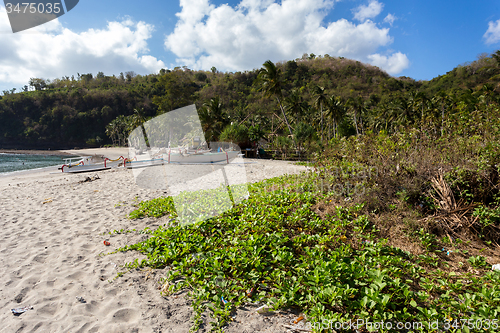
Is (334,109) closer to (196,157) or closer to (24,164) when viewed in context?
(196,157)

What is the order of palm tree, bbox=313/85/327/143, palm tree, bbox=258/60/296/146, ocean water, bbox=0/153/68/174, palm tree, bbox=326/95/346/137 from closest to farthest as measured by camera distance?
palm tree, bbox=258/60/296/146 < ocean water, bbox=0/153/68/174 < palm tree, bbox=313/85/327/143 < palm tree, bbox=326/95/346/137

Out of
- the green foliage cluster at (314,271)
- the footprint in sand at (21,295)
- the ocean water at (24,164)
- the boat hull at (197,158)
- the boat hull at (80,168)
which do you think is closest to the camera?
the green foliage cluster at (314,271)

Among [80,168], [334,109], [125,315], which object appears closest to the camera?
[125,315]

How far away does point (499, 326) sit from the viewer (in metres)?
1.94

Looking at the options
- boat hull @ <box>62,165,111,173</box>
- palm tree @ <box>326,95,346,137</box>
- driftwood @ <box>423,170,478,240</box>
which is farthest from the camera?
palm tree @ <box>326,95,346,137</box>

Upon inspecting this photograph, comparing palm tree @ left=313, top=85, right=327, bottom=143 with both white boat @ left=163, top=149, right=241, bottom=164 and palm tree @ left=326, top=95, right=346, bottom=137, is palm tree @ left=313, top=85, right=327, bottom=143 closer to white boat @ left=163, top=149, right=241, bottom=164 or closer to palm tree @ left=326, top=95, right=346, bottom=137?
palm tree @ left=326, top=95, right=346, bottom=137

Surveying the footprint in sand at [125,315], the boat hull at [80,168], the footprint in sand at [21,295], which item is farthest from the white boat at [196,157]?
the footprint in sand at [125,315]

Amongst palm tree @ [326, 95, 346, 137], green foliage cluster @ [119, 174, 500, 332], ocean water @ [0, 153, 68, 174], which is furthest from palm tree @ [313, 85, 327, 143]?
ocean water @ [0, 153, 68, 174]

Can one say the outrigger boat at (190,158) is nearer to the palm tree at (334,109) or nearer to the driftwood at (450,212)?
the driftwood at (450,212)

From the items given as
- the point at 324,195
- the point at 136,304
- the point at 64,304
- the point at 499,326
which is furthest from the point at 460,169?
the point at 64,304

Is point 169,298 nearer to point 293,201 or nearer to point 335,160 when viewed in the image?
point 293,201

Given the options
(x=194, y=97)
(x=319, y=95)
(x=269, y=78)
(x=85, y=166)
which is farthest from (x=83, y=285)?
(x=194, y=97)

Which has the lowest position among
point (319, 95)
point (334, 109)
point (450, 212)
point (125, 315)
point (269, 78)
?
point (125, 315)

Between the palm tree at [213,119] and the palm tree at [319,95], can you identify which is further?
the palm tree at [319,95]
